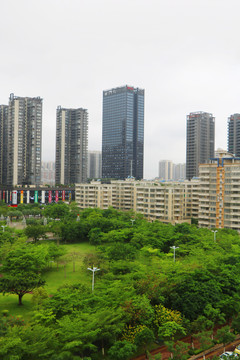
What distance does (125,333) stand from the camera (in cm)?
2403

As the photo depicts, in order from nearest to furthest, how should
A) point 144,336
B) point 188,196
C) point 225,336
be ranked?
point 144,336 < point 225,336 < point 188,196

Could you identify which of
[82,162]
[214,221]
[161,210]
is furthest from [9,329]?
[82,162]

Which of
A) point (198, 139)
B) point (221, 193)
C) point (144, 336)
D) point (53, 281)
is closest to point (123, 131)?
point (198, 139)

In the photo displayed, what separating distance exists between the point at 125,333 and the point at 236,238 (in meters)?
36.8

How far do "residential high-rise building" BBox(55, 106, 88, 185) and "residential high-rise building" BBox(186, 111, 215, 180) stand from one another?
51.2 metres

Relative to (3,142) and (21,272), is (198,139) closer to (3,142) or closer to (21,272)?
(3,142)

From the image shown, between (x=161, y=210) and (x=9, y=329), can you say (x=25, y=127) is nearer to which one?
(x=161, y=210)

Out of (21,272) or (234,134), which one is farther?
(234,134)

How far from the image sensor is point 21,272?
33.6 m

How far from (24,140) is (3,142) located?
14586 mm

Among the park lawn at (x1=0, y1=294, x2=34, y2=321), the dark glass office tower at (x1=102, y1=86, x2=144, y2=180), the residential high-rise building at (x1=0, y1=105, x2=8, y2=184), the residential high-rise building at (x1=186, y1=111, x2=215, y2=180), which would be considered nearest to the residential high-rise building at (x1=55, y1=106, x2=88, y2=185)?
the residential high-rise building at (x1=0, y1=105, x2=8, y2=184)

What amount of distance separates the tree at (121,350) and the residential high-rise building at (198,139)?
467 ft

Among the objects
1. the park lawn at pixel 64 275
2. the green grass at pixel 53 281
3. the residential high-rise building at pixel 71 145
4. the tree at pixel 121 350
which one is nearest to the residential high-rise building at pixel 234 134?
the residential high-rise building at pixel 71 145

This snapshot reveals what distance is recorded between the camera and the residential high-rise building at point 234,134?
505 ft
